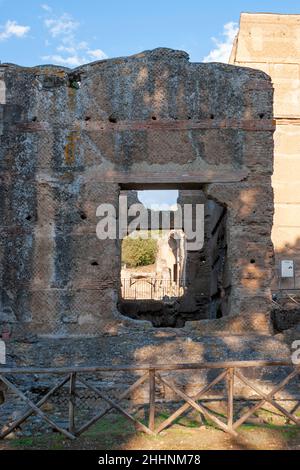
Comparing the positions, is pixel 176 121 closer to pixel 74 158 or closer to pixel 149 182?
pixel 149 182

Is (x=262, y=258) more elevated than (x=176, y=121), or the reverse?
(x=176, y=121)

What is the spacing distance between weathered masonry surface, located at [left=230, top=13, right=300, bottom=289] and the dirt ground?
13.2 meters

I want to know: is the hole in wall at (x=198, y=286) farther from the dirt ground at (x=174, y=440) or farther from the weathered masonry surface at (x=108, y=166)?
the dirt ground at (x=174, y=440)

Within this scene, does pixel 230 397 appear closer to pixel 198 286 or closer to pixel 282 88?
pixel 198 286

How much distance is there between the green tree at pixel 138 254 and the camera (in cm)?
3816

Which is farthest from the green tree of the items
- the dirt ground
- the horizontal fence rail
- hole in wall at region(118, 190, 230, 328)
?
the dirt ground

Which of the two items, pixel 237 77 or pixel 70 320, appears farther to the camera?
pixel 237 77

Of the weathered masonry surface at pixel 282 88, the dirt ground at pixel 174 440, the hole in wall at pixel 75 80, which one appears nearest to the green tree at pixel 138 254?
the weathered masonry surface at pixel 282 88

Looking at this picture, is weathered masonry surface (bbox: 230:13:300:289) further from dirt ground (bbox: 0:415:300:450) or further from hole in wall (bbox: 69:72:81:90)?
dirt ground (bbox: 0:415:300:450)

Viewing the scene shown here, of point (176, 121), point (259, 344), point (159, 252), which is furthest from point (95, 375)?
point (159, 252)

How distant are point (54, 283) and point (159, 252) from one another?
18439 millimetres

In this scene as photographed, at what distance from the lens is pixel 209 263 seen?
14.0 m

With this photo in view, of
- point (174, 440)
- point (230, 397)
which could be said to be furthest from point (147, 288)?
point (174, 440)

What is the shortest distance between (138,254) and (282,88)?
68.2ft
